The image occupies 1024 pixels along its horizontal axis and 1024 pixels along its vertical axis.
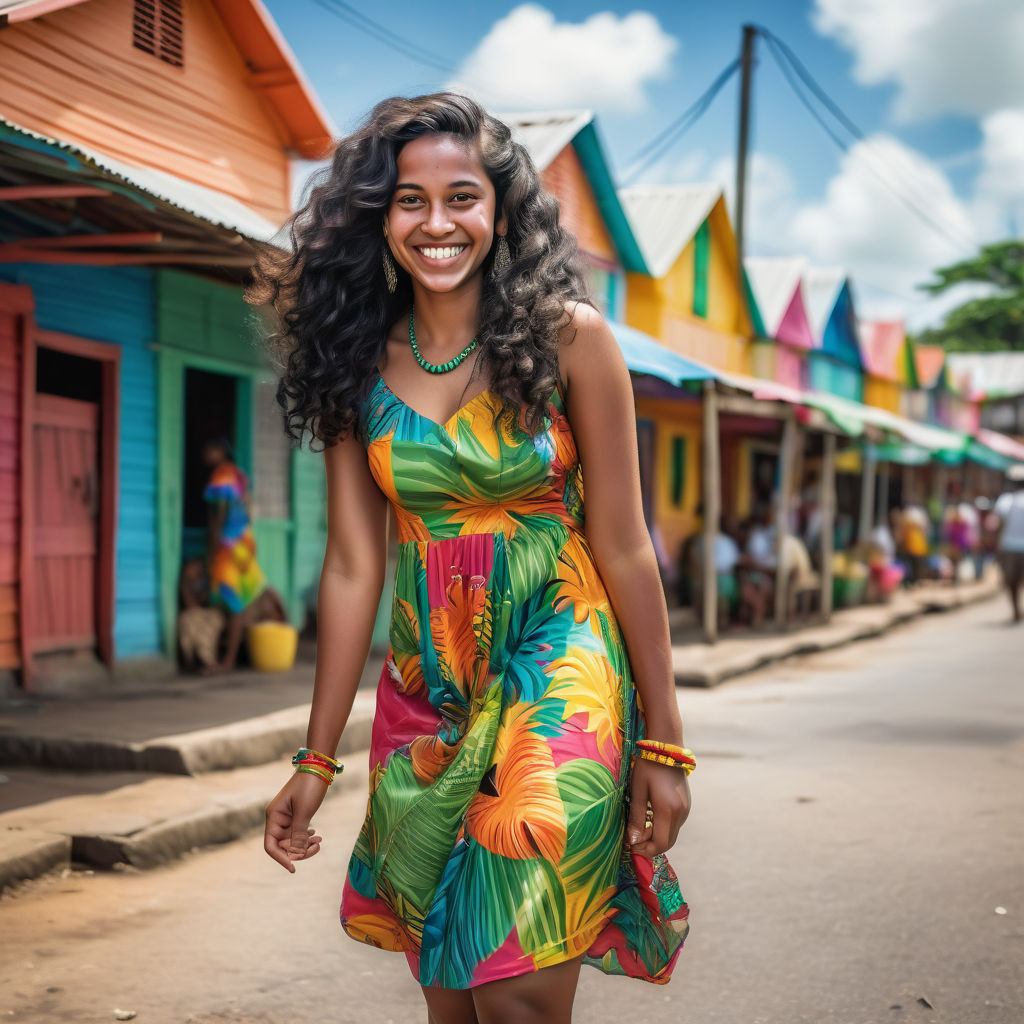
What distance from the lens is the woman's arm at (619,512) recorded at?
7.37ft

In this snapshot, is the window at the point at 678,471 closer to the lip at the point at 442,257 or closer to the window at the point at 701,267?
the window at the point at 701,267

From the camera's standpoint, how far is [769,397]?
13172 millimetres

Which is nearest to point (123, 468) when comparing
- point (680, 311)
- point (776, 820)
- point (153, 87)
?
point (153, 87)

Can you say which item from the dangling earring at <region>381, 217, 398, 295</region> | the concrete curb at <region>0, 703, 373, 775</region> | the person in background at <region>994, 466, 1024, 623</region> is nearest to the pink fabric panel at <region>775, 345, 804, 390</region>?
the person in background at <region>994, 466, 1024, 623</region>

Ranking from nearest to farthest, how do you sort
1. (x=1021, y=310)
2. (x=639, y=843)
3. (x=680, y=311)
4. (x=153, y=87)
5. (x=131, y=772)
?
(x=639, y=843)
(x=131, y=772)
(x=153, y=87)
(x=680, y=311)
(x=1021, y=310)

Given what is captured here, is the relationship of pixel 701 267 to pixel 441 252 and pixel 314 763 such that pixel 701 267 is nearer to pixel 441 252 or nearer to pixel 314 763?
pixel 441 252

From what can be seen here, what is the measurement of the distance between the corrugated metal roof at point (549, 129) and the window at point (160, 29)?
4.83 m

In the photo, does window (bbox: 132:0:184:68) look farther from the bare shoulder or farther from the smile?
the bare shoulder

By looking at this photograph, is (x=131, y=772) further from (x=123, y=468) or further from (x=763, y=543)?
(x=763, y=543)

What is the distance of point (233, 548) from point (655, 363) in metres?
3.73

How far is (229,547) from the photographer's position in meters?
9.78

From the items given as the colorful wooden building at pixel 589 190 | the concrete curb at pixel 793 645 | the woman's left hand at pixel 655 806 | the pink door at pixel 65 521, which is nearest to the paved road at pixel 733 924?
the woman's left hand at pixel 655 806

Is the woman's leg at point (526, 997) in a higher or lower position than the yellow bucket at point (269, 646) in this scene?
higher

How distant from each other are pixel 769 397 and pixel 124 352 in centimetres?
661
